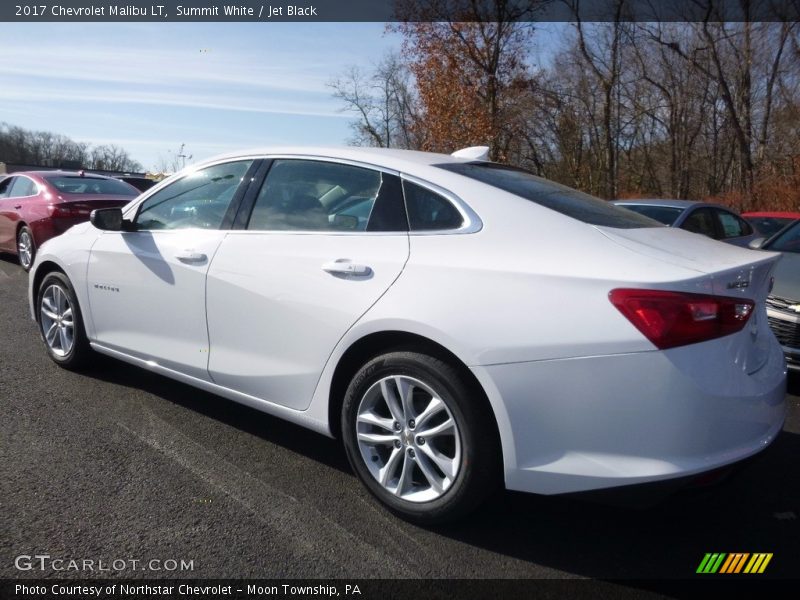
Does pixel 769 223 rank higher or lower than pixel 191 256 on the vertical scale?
lower

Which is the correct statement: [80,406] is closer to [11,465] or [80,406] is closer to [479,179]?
[11,465]

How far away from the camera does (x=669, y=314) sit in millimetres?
2193

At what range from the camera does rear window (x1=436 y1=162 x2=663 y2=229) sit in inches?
110

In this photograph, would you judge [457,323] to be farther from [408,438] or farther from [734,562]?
[734,562]

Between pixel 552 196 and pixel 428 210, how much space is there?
1.97 ft

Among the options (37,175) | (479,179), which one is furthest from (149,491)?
(37,175)

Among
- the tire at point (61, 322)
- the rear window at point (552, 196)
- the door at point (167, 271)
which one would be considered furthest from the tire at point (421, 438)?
the tire at point (61, 322)

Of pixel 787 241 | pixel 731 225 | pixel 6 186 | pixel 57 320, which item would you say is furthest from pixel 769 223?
pixel 6 186

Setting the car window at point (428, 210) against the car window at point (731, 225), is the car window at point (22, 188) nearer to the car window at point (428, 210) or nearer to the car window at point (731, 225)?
the car window at point (428, 210)

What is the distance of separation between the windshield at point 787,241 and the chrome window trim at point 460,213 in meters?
4.23

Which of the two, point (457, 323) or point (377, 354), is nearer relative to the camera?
point (457, 323)

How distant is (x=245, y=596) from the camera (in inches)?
88.9

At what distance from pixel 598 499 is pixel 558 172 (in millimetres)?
31013

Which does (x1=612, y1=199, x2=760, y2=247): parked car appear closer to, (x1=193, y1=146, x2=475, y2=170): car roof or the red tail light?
(x1=193, y1=146, x2=475, y2=170): car roof
